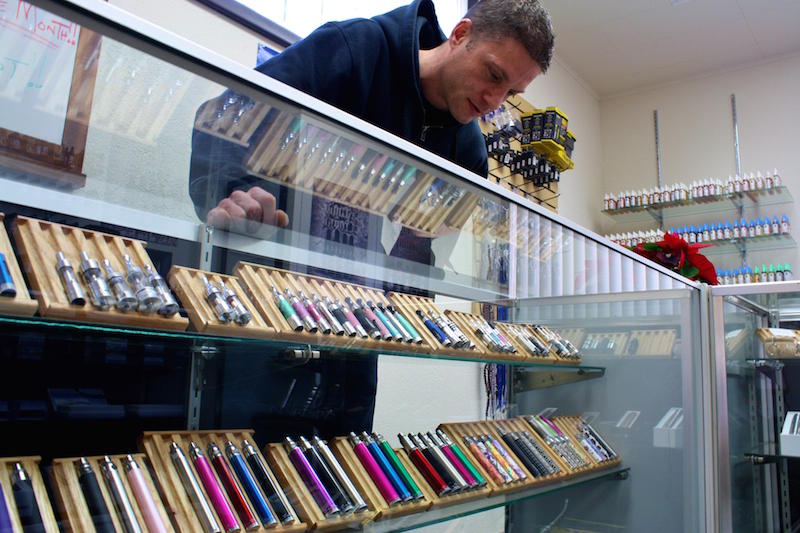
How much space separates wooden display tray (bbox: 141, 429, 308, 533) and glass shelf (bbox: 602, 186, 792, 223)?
14.1ft


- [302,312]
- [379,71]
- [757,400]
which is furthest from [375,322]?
[757,400]

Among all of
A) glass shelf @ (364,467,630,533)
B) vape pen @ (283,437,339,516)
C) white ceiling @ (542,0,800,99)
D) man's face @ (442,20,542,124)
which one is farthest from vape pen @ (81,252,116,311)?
white ceiling @ (542,0,800,99)

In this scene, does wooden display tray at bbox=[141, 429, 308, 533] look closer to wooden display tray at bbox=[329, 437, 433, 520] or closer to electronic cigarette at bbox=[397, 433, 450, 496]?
wooden display tray at bbox=[329, 437, 433, 520]

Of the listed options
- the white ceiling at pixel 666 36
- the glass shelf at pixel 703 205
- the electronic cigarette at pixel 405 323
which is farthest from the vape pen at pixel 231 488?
the glass shelf at pixel 703 205

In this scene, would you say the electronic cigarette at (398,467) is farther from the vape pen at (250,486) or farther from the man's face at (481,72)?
the man's face at (481,72)

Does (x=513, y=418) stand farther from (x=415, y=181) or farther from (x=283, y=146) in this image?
(x=283, y=146)

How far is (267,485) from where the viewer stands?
2.49 ft

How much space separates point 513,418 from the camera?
4.69 ft

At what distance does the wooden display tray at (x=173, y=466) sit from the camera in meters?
0.66

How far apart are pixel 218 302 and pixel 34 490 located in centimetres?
25

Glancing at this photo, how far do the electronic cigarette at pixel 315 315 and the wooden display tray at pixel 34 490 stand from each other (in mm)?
334

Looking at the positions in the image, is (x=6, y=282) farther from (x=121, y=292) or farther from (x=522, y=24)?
(x=522, y=24)

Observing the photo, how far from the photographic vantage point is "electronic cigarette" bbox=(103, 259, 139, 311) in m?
0.63

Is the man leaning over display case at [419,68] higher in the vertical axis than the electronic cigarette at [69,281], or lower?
higher
